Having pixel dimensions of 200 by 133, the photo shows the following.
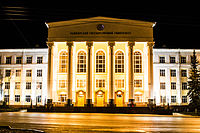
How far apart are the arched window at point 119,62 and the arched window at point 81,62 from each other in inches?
249

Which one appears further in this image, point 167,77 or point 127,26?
point 167,77

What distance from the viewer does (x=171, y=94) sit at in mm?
49438

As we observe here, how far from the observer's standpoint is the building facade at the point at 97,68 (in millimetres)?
44625

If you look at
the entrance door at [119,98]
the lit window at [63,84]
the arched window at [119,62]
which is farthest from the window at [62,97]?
the arched window at [119,62]

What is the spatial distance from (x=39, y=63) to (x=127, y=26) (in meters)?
20.0

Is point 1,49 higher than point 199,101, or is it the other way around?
point 1,49

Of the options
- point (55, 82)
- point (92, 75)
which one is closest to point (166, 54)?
point (92, 75)

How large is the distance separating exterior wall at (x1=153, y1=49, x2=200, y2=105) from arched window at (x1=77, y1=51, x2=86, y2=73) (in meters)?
14.5

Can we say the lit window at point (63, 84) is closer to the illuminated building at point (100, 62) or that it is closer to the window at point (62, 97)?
the illuminated building at point (100, 62)

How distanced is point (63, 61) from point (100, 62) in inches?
289

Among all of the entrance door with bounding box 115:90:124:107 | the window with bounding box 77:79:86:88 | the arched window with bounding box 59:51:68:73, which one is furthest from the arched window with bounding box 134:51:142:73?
the arched window with bounding box 59:51:68:73

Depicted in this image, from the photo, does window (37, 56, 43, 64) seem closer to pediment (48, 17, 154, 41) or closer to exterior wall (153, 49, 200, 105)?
pediment (48, 17, 154, 41)

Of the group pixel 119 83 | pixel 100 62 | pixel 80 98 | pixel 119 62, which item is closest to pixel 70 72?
pixel 80 98

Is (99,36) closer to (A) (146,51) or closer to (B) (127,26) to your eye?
(B) (127,26)
